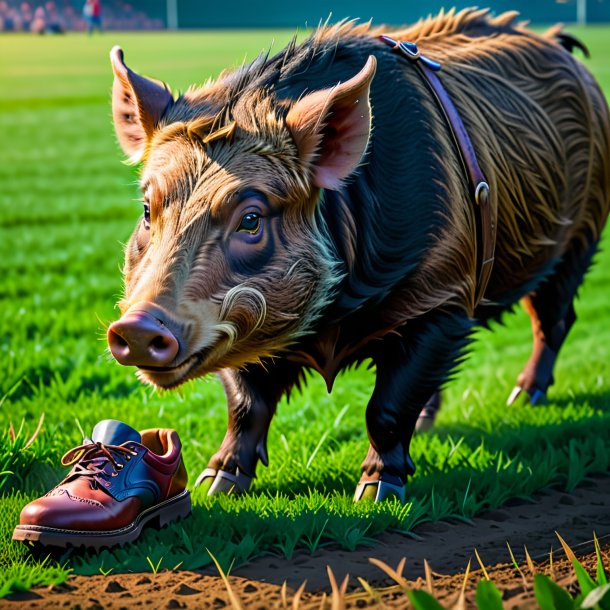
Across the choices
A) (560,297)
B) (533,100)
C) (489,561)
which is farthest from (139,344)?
(560,297)

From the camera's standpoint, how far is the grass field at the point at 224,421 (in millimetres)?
3348

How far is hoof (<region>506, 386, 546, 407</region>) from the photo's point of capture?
5.28 meters

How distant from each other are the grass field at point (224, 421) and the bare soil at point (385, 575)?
7cm

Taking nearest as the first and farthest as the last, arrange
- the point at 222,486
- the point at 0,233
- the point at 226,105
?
the point at 226,105 → the point at 222,486 → the point at 0,233

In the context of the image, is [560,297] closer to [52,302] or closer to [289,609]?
[289,609]

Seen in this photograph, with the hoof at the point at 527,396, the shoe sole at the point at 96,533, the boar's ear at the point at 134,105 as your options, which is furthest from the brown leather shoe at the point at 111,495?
the hoof at the point at 527,396

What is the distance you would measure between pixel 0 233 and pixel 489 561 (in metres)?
6.69

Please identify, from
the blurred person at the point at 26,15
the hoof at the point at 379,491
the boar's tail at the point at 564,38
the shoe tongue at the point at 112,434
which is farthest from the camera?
the blurred person at the point at 26,15

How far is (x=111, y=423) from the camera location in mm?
3568

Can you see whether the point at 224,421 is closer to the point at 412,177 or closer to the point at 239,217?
the point at 412,177

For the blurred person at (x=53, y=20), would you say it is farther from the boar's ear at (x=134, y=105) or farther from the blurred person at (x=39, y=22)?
the boar's ear at (x=134, y=105)

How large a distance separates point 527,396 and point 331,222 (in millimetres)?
2172

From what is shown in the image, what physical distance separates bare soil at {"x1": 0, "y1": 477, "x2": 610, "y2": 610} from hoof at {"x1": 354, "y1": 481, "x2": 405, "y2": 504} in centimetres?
19

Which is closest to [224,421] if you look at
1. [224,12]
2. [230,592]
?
[230,592]
